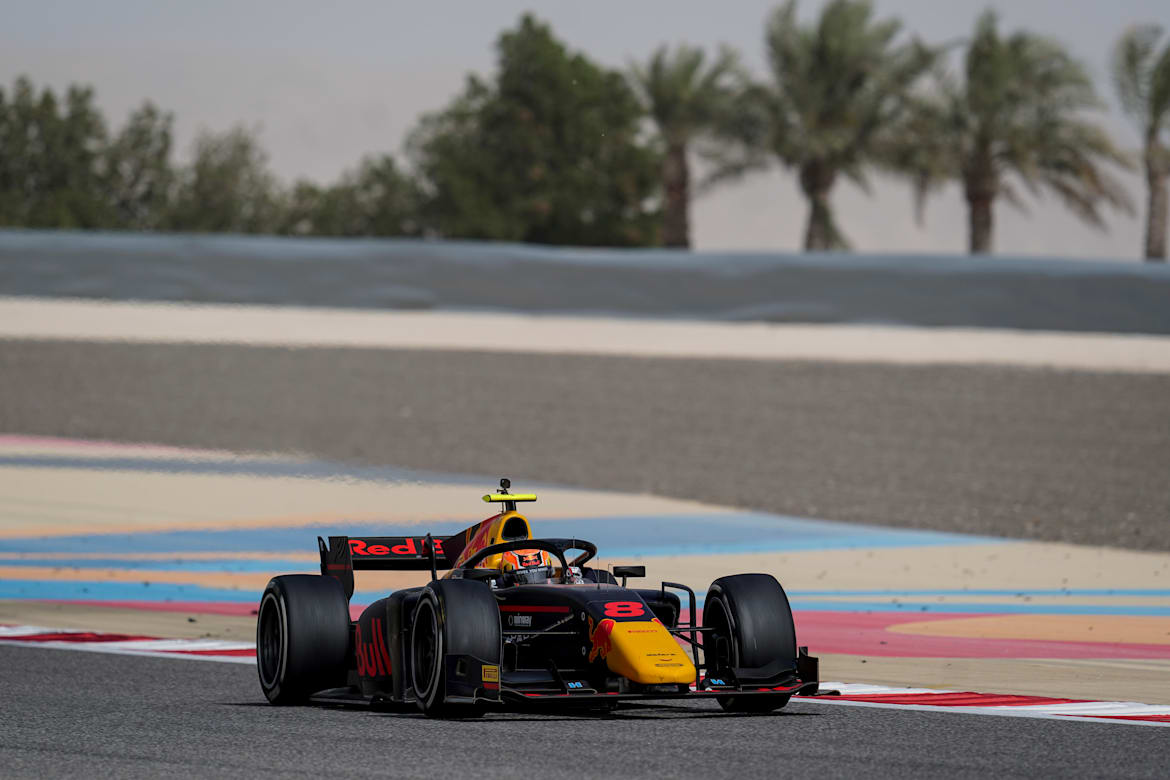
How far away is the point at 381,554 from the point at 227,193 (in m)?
60.9

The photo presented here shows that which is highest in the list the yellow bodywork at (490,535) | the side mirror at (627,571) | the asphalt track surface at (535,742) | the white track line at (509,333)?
the white track line at (509,333)

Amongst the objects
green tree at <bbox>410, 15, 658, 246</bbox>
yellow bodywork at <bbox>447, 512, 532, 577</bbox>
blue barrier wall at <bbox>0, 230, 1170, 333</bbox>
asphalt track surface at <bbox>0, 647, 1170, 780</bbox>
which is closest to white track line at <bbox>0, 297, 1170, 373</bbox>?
blue barrier wall at <bbox>0, 230, 1170, 333</bbox>

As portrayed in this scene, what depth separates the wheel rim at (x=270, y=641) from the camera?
8.64 meters

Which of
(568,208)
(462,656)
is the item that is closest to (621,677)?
(462,656)

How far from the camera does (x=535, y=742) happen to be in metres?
7.33

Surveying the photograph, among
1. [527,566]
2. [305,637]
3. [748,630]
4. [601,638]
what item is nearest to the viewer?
[601,638]

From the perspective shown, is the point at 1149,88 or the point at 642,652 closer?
the point at 642,652

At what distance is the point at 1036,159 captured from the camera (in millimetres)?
36500

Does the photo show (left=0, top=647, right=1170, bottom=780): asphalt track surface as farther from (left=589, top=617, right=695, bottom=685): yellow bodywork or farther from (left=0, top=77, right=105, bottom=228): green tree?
(left=0, top=77, right=105, bottom=228): green tree

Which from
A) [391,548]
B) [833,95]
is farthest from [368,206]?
[391,548]

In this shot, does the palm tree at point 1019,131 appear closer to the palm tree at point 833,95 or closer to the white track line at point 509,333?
the palm tree at point 833,95

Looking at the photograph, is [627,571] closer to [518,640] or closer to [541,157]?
[518,640]

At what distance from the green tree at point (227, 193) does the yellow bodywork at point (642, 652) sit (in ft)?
184

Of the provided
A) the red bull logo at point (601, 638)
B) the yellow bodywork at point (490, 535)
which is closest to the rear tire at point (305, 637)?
the yellow bodywork at point (490, 535)
